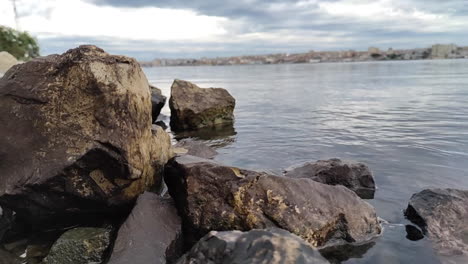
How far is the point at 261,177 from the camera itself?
661cm

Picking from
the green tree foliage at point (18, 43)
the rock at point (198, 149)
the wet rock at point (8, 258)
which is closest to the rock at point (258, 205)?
the wet rock at point (8, 258)

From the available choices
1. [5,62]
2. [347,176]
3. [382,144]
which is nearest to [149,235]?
[347,176]

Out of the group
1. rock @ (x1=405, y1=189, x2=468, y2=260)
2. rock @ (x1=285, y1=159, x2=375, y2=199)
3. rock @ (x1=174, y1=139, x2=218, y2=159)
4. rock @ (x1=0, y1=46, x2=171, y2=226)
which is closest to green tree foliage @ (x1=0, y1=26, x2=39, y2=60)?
rock @ (x1=174, y1=139, x2=218, y2=159)

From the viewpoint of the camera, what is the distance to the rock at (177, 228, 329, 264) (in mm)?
4160

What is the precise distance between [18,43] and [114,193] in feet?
134

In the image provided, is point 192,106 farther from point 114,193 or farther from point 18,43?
point 18,43

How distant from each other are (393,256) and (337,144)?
8594 millimetres

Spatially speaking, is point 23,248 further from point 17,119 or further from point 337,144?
point 337,144

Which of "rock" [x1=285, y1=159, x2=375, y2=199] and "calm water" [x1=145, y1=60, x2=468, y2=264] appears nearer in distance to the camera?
"calm water" [x1=145, y1=60, x2=468, y2=264]

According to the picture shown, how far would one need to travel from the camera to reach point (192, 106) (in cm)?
1956

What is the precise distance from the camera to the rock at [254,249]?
13.6 ft

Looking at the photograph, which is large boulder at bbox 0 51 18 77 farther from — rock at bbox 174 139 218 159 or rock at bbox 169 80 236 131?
rock at bbox 174 139 218 159

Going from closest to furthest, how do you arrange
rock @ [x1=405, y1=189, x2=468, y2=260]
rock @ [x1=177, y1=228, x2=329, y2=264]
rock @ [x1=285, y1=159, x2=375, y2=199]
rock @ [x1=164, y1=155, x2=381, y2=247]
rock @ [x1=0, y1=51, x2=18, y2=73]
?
rock @ [x1=177, y1=228, x2=329, y2=264]
rock @ [x1=164, y1=155, x2=381, y2=247]
rock @ [x1=405, y1=189, x2=468, y2=260]
rock @ [x1=285, y1=159, x2=375, y2=199]
rock @ [x1=0, y1=51, x2=18, y2=73]

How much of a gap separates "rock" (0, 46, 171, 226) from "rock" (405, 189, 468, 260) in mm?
5175
